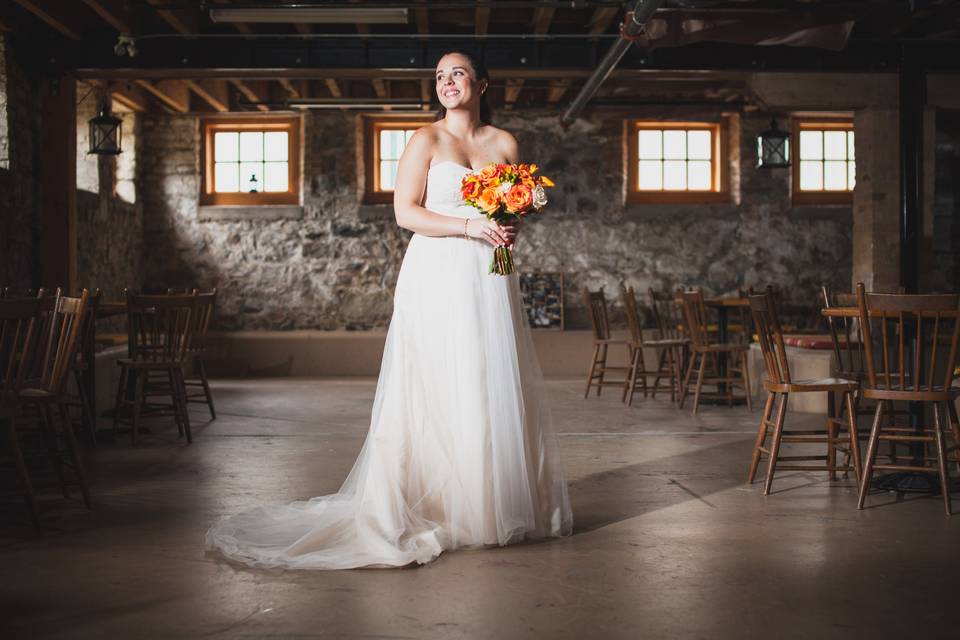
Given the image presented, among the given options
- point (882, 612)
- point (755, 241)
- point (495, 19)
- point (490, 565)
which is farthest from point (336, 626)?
point (755, 241)

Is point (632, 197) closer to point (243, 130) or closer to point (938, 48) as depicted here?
point (938, 48)

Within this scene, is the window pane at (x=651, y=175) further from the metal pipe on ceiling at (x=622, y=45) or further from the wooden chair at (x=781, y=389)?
the wooden chair at (x=781, y=389)

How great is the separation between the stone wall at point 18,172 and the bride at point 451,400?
525 centimetres

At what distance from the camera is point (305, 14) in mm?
6930

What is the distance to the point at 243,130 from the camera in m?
11.3

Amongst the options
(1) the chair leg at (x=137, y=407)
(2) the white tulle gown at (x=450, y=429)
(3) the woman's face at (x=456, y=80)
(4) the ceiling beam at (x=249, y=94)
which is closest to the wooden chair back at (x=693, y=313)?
(1) the chair leg at (x=137, y=407)

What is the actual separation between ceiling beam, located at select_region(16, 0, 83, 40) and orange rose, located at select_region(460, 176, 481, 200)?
4.99 metres

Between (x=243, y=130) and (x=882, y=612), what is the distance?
33.1ft

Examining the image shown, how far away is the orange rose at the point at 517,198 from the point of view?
3.07 m

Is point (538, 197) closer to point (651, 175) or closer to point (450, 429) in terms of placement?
point (450, 429)

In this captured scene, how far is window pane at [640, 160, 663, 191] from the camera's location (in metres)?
11.3

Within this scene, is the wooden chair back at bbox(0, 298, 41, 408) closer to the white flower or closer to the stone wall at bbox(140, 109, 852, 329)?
the white flower

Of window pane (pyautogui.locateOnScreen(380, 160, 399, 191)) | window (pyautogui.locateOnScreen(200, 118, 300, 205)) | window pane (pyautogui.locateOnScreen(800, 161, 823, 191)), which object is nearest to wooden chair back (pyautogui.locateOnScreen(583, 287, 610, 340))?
window pane (pyautogui.locateOnScreen(380, 160, 399, 191))

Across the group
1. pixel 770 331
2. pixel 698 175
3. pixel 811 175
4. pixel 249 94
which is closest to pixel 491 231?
pixel 770 331
